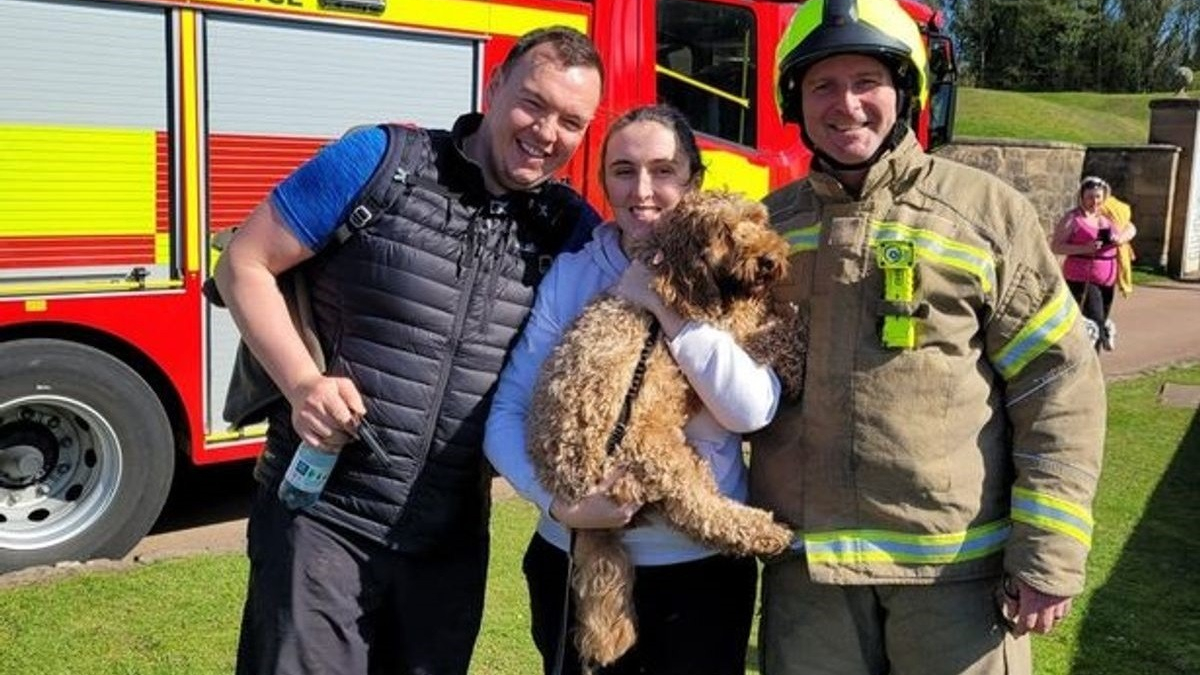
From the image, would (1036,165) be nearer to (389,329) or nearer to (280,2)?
(280,2)

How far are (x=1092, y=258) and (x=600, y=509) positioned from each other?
9.95m

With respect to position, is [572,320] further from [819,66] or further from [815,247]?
[819,66]

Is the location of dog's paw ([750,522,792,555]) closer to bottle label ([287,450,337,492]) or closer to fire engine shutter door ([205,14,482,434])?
bottle label ([287,450,337,492])

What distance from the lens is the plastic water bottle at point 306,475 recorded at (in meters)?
2.27

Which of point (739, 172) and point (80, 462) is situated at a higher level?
→ point (739, 172)

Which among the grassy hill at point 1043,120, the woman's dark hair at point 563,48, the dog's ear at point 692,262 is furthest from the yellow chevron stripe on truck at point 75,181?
the grassy hill at point 1043,120

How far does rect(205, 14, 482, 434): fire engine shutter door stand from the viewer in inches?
195

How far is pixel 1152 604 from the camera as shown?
492 centimetres

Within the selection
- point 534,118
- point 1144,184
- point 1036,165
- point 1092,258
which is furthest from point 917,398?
point 1144,184

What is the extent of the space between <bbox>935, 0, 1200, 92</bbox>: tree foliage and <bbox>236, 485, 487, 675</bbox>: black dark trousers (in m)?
57.7

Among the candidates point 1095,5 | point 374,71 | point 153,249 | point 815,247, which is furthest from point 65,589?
point 1095,5

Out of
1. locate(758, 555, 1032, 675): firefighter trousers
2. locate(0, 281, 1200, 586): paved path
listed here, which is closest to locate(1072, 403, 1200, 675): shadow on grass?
locate(758, 555, 1032, 675): firefighter trousers

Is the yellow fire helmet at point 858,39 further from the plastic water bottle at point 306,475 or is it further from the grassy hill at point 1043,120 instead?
the grassy hill at point 1043,120

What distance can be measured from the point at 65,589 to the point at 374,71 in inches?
105
